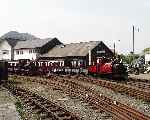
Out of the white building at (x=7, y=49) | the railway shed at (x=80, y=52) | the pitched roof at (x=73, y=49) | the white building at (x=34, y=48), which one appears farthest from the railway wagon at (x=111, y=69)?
the white building at (x=7, y=49)

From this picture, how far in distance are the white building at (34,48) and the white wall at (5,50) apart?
363cm

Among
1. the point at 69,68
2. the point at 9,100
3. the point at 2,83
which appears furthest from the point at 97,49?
the point at 9,100

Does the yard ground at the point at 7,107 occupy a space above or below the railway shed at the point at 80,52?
below

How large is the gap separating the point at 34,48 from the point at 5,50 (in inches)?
557

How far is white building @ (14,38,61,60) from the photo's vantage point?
68188 mm

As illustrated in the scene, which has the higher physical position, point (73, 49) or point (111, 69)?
point (73, 49)

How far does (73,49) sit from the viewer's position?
2330 inches

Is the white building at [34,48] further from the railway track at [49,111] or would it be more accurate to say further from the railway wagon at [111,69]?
the railway track at [49,111]

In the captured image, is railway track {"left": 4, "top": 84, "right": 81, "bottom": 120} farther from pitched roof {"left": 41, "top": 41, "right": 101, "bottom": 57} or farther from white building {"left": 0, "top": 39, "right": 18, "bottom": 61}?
white building {"left": 0, "top": 39, "right": 18, "bottom": 61}

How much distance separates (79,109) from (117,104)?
1.91 m

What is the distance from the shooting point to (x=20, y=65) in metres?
39.5

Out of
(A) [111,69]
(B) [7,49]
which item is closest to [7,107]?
(A) [111,69]

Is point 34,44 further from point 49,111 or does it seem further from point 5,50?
point 49,111

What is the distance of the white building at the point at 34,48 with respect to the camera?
68188 mm
